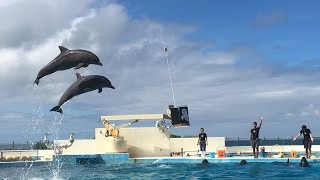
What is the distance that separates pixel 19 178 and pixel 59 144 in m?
8.51

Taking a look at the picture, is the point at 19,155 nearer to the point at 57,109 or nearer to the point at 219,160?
the point at 219,160

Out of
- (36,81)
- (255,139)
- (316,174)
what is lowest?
(316,174)

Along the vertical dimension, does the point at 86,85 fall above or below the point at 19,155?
above

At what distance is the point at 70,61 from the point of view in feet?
40.5

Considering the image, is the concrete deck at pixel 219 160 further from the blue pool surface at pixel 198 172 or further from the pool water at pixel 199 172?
the pool water at pixel 199 172

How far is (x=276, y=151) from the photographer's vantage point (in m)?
27.6

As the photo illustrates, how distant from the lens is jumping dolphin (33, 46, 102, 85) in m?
12.3

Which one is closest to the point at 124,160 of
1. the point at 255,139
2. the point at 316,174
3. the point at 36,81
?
the point at 255,139

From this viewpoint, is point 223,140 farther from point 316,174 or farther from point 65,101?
point 65,101

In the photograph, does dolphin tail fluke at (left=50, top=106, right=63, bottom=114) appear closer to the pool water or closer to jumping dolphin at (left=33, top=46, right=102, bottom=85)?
jumping dolphin at (left=33, top=46, right=102, bottom=85)

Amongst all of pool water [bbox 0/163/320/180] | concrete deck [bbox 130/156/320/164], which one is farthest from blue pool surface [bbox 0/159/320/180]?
concrete deck [bbox 130/156/320/164]

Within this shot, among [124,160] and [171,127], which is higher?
[171,127]

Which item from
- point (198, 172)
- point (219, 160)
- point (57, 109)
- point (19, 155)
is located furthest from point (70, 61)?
point (19, 155)

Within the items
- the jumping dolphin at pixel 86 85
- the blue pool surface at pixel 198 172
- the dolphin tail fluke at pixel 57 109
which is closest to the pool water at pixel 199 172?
the blue pool surface at pixel 198 172
